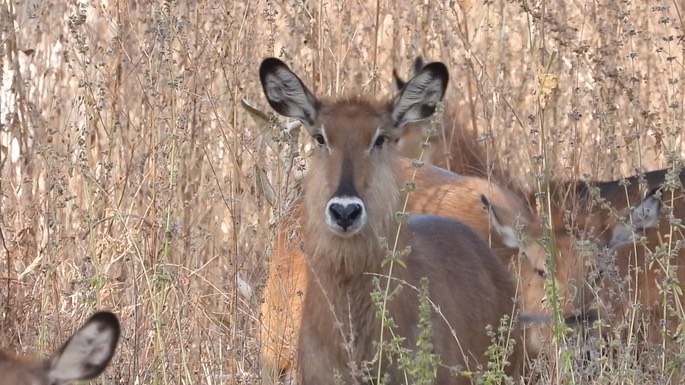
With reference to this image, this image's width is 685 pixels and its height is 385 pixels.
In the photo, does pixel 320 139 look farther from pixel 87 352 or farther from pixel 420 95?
pixel 87 352

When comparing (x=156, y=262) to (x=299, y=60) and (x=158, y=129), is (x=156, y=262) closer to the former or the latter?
(x=158, y=129)

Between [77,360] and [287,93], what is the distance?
236 centimetres

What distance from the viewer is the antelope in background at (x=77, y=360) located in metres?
4.71

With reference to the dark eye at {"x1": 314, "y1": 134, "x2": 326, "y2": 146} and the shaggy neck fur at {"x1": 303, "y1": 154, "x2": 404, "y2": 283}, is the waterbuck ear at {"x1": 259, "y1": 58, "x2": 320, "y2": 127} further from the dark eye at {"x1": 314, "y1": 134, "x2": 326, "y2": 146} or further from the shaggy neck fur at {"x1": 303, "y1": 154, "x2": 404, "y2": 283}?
the shaggy neck fur at {"x1": 303, "y1": 154, "x2": 404, "y2": 283}

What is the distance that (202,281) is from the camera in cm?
758

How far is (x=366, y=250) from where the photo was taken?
6.45 m

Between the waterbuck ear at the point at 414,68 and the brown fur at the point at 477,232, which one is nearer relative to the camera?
the brown fur at the point at 477,232

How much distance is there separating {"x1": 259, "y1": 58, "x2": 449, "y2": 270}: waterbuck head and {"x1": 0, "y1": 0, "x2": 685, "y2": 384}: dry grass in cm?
20

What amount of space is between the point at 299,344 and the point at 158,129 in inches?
→ 51.4

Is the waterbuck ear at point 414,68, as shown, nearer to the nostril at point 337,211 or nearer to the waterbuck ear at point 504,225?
the waterbuck ear at point 504,225

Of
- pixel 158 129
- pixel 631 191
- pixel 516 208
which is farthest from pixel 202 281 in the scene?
pixel 631 191

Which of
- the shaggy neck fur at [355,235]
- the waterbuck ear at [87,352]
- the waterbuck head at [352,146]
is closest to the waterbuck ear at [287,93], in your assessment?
the waterbuck head at [352,146]

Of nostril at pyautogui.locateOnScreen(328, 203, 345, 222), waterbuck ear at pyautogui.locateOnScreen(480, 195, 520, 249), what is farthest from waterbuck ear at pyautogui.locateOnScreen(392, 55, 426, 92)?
nostril at pyautogui.locateOnScreen(328, 203, 345, 222)

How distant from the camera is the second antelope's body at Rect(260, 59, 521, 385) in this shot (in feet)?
20.4
